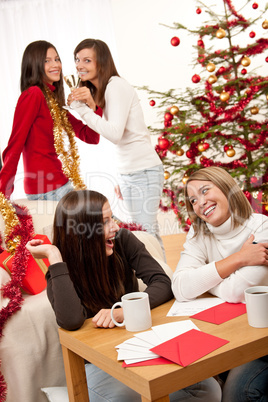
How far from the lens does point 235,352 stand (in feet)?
3.37

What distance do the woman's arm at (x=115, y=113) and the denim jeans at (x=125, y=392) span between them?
1.34m

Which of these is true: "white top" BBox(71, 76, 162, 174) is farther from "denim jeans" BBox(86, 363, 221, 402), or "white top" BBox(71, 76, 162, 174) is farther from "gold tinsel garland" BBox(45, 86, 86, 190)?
"denim jeans" BBox(86, 363, 221, 402)

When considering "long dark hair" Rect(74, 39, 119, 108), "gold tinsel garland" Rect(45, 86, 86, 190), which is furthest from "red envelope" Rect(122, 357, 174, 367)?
"long dark hair" Rect(74, 39, 119, 108)

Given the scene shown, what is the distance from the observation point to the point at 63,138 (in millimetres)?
2539

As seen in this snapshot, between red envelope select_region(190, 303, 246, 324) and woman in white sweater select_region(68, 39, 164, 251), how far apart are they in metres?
1.30

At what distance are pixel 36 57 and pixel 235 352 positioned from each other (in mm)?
1932

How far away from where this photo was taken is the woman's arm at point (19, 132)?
2264mm

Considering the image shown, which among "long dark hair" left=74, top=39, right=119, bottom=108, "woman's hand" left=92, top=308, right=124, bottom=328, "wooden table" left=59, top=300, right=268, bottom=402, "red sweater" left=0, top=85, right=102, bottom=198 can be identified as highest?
"long dark hair" left=74, top=39, right=119, bottom=108

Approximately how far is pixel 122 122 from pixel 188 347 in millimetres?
1560

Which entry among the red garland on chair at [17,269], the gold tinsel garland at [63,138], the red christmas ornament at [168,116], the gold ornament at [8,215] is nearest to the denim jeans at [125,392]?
the red garland on chair at [17,269]

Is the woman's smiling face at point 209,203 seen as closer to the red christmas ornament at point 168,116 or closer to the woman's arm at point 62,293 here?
the woman's arm at point 62,293

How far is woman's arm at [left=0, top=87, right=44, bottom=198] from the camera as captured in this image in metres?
2.26

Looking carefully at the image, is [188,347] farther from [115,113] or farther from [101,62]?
[101,62]

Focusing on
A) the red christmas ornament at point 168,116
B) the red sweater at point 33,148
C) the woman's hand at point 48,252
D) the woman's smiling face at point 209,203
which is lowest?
the woman's hand at point 48,252
